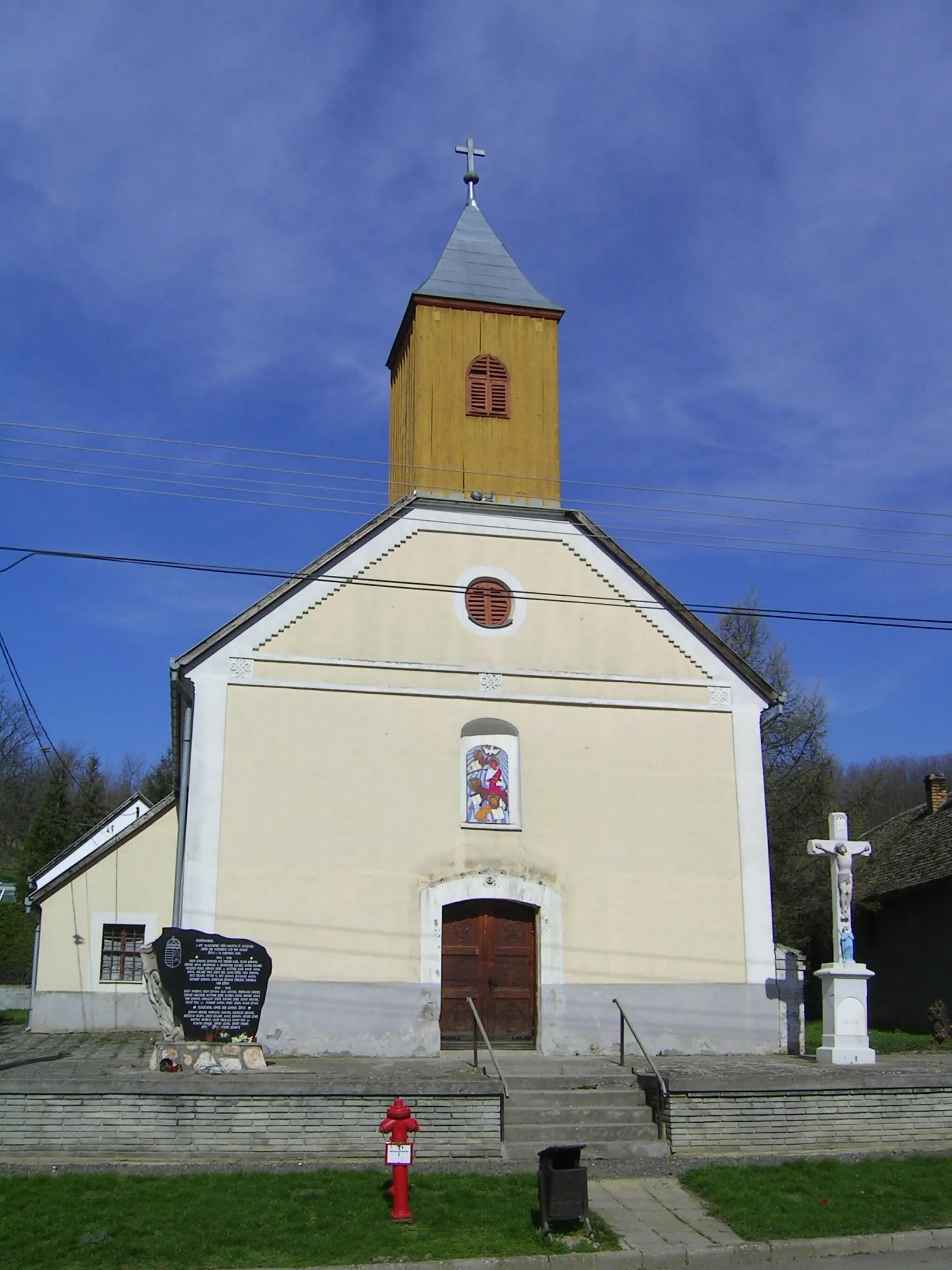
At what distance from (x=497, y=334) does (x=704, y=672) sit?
24.5ft

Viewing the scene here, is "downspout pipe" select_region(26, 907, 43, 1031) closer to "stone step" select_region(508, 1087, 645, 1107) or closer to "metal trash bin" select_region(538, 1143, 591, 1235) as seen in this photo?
"stone step" select_region(508, 1087, 645, 1107)

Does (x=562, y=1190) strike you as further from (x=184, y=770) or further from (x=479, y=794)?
(x=184, y=770)

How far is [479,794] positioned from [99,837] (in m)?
31.7

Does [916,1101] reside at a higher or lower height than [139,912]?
lower

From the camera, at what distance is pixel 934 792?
3428 centimetres

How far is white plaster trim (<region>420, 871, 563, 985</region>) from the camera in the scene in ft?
57.7

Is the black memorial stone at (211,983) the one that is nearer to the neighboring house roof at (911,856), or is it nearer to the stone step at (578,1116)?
the stone step at (578,1116)

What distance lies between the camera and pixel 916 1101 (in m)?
13.5

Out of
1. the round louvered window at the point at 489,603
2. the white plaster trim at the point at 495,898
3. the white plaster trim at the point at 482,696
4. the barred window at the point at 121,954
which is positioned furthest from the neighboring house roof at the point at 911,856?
the barred window at the point at 121,954

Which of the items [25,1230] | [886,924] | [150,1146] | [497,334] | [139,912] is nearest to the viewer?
[25,1230]

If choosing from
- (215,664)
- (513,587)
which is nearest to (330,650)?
(215,664)

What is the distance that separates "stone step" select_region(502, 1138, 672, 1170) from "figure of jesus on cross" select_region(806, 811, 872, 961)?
497cm

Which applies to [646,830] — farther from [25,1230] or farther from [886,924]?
[886,924]

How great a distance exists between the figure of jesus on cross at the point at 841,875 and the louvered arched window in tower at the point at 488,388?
9340mm
